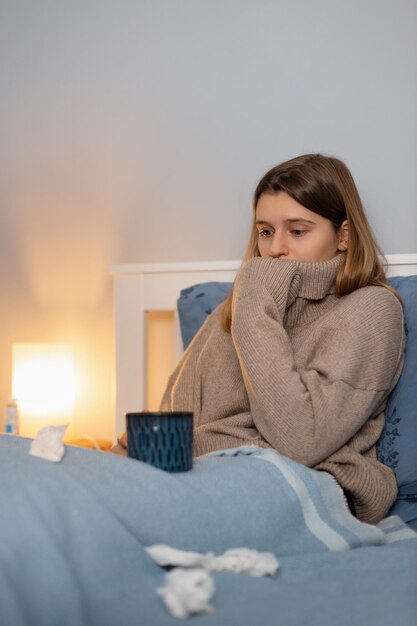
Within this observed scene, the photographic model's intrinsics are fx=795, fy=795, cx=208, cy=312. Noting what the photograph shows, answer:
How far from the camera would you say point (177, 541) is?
92 centimetres

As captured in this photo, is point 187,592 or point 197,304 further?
point 197,304

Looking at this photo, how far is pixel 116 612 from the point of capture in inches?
30.3

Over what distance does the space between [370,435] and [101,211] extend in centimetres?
102

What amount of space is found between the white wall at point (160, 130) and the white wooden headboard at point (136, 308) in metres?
0.13

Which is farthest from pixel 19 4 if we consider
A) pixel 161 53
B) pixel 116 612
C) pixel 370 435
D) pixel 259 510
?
pixel 116 612

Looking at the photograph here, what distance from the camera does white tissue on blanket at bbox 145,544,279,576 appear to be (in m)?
0.86

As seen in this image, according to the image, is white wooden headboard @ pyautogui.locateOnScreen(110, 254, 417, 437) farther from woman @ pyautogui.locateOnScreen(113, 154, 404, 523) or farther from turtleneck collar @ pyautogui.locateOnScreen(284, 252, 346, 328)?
turtleneck collar @ pyautogui.locateOnScreen(284, 252, 346, 328)

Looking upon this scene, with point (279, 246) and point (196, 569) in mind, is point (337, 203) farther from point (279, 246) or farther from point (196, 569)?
point (196, 569)

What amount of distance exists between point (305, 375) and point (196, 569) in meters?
0.46

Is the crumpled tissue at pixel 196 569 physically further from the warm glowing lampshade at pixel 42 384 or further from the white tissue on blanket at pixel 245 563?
the warm glowing lampshade at pixel 42 384

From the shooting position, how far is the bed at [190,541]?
2.51 feet

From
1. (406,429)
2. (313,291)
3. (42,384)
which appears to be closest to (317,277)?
(313,291)

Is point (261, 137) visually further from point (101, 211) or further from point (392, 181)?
point (101, 211)

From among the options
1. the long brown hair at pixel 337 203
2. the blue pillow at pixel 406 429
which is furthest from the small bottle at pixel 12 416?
the blue pillow at pixel 406 429
